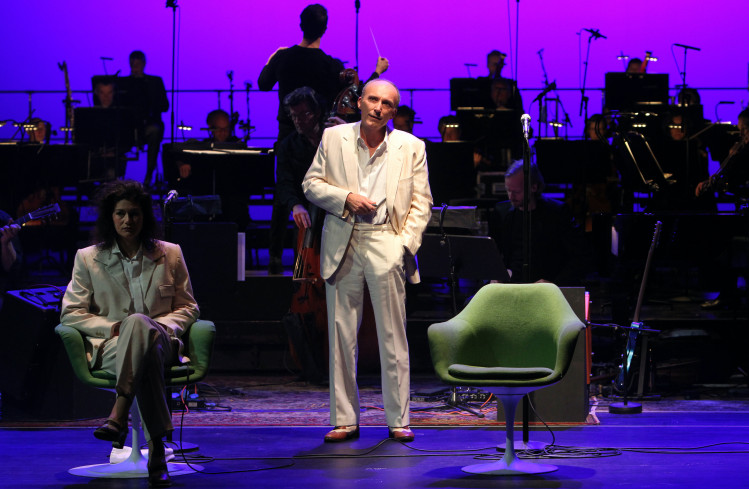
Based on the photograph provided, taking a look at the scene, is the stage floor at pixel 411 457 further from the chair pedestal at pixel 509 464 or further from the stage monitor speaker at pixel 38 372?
the stage monitor speaker at pixel 38 372

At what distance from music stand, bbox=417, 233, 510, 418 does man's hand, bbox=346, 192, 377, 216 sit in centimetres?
107

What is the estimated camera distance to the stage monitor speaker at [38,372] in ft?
17.3

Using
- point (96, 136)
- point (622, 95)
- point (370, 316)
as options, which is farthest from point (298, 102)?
point (622, 95)

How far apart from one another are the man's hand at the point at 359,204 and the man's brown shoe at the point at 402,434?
0.98m

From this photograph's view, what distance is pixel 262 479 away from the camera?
12.9 feet

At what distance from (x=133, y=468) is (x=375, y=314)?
1256mm

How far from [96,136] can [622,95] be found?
477 centimetres

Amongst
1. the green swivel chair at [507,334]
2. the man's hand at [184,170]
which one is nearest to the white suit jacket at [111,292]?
the green swivel chair at [507,334]

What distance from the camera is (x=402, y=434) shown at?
→ 4.66 m

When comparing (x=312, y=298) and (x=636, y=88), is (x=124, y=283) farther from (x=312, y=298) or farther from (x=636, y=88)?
(x=636, y=88)

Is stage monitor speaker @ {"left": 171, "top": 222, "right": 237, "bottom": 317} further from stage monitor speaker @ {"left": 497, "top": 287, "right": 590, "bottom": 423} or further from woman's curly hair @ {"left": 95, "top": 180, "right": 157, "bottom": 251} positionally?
woman's curly hair @ {"left": 95, "top": 180, "right": 157, "bottom": 251}

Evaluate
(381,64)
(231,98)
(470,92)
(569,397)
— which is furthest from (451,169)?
(569,397)

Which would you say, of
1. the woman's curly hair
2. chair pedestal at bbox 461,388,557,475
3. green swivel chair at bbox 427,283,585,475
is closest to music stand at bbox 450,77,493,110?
green swivel chair at bbox 427,283,585,475

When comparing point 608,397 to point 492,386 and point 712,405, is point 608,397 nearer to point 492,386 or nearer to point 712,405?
point 712,405
